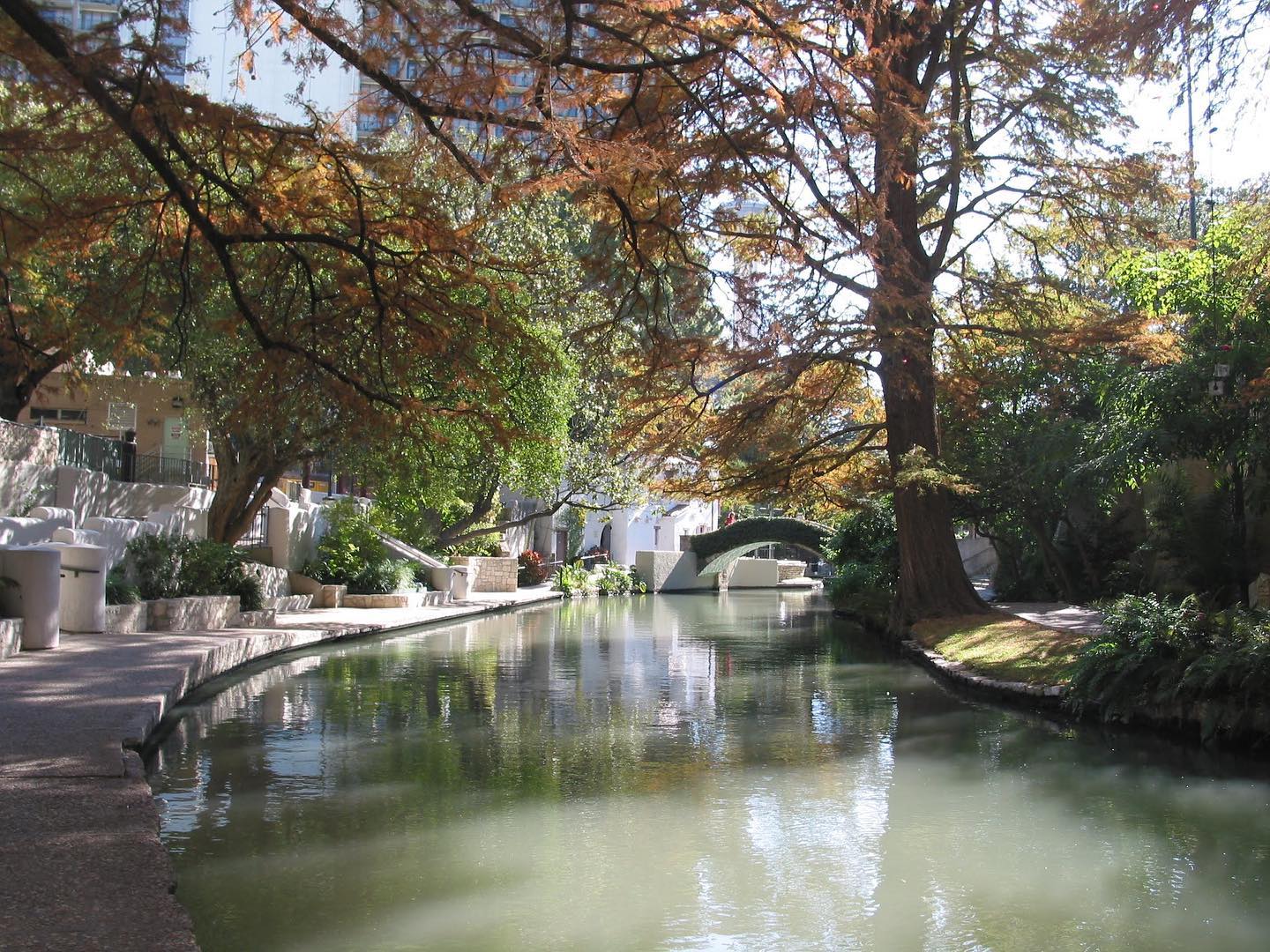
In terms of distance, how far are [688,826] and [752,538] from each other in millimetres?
39330

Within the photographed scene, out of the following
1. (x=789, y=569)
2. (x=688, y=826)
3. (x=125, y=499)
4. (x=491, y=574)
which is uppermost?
(x=125, y=499)

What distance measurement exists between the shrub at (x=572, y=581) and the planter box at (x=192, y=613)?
2069 cm

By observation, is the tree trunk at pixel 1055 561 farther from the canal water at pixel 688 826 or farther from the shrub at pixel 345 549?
the shrub at pixel 345 549

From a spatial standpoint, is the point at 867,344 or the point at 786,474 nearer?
the point at 867,344

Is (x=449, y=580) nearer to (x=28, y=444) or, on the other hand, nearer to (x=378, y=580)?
(x=378, y=580)

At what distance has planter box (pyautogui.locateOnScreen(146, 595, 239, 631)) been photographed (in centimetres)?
1708

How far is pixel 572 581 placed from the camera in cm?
4059

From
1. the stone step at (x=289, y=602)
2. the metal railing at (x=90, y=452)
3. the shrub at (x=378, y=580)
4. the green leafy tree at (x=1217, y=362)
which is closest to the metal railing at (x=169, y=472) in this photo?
the metal railing at (x=90, y=452)

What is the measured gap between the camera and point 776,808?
8461 millimetres

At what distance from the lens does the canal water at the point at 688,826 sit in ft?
20.1

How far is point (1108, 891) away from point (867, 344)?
10396mm

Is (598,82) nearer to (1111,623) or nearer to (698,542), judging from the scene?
(1111,623)

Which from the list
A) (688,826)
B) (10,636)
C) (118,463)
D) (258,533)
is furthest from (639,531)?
(688,826)

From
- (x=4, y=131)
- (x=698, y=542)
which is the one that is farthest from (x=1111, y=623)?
(x=698, y=542)
